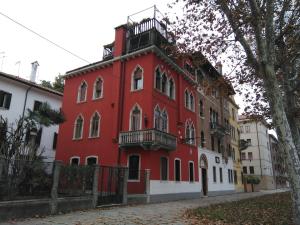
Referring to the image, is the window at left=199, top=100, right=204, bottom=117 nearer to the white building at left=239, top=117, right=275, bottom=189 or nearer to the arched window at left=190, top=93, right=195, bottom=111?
the arched window at left=190, top=93, right=195, bottom=111

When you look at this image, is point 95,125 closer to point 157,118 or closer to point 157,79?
point 157,118

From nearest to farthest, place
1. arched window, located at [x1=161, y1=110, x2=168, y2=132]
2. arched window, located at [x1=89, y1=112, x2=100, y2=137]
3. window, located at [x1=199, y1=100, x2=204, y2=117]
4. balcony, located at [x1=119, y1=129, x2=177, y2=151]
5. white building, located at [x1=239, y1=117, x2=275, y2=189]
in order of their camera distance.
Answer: balcony, located at [x1=119, y1=129, x2=177, y2=151]
arched window, located at [x1=161, y1=110, x2=168, y2=132]
arched window, located at [x1=89, y1=112, x2=100, y2=137]
window, located at [x1=199, y1=100, x2=204, y2=117]
white building, located at [x1=239, y1=117, x2=275, y2=189]

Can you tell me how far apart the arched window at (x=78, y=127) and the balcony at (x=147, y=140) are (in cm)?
534

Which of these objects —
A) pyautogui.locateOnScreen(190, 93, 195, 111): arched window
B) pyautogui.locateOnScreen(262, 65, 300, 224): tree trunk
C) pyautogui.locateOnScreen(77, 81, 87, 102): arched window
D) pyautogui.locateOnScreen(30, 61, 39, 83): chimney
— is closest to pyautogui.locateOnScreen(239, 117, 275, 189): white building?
pyautogui.locateOnScreen(190, 93, 195, 111): arched window

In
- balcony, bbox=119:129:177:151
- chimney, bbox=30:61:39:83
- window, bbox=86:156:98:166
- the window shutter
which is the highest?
chimney, bbox=30:61:39:83

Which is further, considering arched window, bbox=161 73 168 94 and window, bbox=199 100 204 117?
window, bbox=199 100 204 117

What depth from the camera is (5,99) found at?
2333 centimetres

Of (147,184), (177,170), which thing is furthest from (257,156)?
(147,184)

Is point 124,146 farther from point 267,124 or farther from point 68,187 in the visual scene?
point 267,124

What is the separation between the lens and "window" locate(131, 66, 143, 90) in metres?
20.2

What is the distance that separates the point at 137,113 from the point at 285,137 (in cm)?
1180

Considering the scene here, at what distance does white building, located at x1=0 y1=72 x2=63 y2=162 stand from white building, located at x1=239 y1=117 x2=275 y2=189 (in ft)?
122

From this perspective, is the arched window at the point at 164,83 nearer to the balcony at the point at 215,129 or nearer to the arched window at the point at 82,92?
the arched window at the point at 82,92

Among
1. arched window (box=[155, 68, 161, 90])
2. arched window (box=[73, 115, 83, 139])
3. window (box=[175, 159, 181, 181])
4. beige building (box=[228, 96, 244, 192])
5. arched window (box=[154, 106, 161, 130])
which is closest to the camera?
arched window (box=[154, 106, 161, 130])
